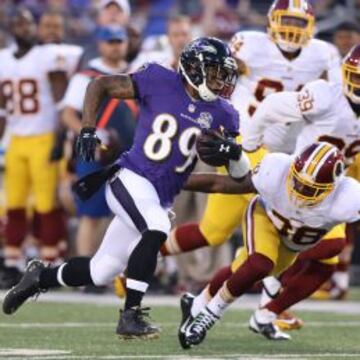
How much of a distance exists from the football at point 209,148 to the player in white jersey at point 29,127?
395 cm

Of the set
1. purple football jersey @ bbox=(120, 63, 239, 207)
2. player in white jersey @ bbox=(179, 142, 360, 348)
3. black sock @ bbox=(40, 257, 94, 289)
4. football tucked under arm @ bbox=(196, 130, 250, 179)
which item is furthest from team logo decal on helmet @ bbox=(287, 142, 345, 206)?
black sock @ bbox=(40, 257, 94, 289)

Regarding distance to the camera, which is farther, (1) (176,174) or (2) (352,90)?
(2) (352,90)

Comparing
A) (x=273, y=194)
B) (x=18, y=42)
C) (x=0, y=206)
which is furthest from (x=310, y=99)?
(x=0, y=206)

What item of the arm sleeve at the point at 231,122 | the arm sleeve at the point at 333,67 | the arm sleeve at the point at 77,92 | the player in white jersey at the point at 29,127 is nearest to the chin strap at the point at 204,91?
the arm sleeve at the point at 231,122

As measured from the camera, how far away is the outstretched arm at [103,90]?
21.8ft

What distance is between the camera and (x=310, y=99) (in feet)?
24.3

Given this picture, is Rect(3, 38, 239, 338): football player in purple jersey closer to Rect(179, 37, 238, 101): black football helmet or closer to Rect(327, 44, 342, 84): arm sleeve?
Rect(179, 37, 238, 101): black football helmet

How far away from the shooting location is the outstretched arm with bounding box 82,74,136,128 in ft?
21.8

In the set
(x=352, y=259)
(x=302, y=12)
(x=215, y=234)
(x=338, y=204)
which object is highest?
(x=302, y=12)

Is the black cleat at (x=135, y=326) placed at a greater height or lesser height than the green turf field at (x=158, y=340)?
greater

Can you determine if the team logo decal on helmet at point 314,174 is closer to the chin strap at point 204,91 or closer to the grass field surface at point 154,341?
the chin strap at point 204,91

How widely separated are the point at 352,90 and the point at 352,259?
13.9 ft

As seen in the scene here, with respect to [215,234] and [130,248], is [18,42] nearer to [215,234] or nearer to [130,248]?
[215,234]

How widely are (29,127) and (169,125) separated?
3854mm
